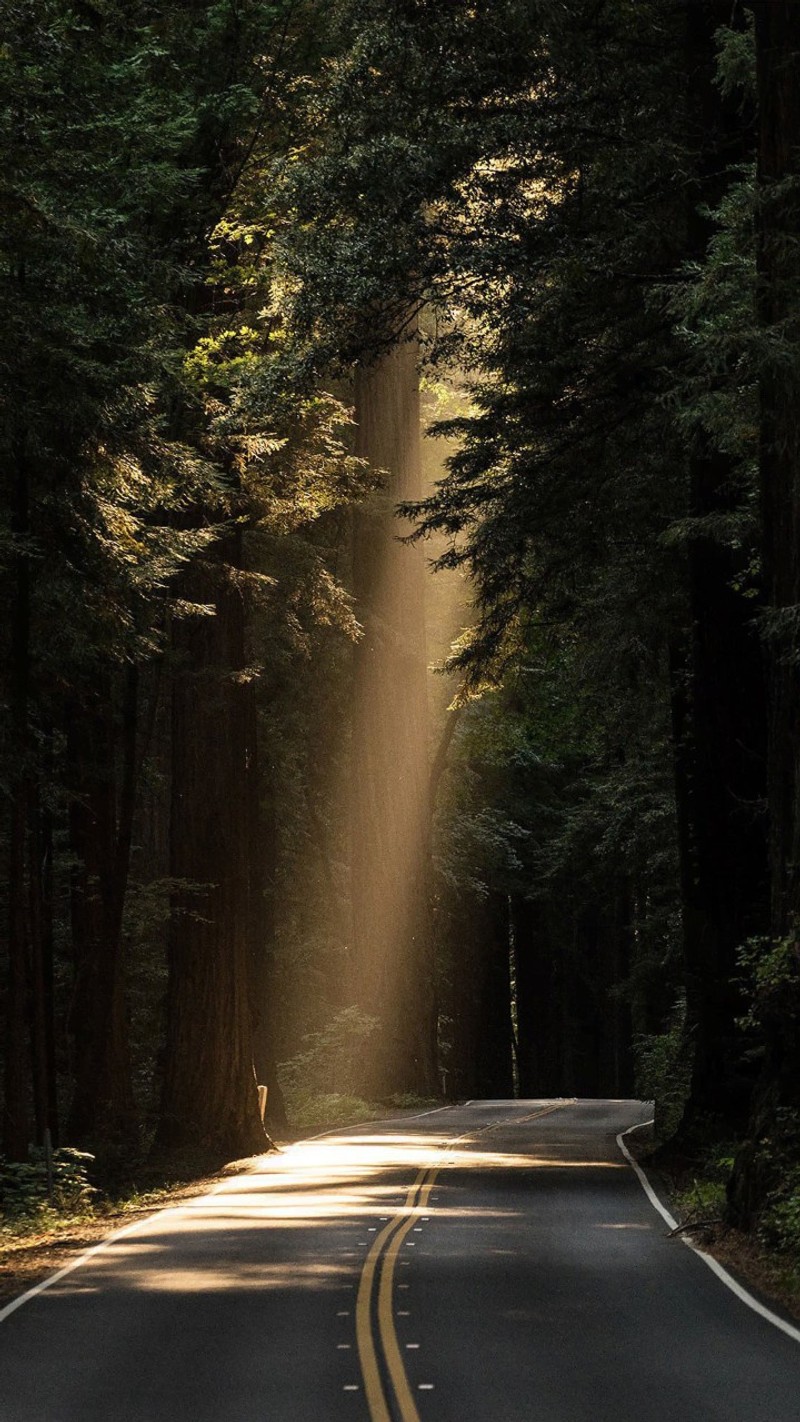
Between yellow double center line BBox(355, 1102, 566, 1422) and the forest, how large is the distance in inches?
133

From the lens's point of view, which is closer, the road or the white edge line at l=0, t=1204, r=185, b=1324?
the road

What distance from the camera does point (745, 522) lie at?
20.0 metres

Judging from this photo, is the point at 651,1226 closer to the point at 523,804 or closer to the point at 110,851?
the point at 110,851

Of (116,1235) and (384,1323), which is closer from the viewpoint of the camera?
(384,1323)

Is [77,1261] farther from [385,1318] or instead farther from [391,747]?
[391,747]

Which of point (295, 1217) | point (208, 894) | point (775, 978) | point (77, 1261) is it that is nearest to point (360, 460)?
point (208, 894)

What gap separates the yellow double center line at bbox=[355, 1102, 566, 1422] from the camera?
35.8ft

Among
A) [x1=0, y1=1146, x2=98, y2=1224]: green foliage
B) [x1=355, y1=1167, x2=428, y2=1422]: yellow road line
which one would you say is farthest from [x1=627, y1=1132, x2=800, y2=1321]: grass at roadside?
[x1=0, y1=1146, x2=98, y2=1224]: green foliage

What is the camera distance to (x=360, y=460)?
2759 cm

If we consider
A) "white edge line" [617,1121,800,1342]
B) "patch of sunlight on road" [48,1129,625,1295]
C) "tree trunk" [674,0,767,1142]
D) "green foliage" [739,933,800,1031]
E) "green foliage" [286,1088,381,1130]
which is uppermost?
"tree trunk" [674,0,767,1142]

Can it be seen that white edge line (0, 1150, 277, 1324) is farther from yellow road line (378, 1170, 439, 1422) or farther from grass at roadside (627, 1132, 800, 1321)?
grass at roadside (627, 1132, 800, 1321)

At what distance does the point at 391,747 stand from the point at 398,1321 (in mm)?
24915

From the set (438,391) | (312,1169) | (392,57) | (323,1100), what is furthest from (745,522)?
(438,391)

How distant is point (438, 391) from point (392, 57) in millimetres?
26393
